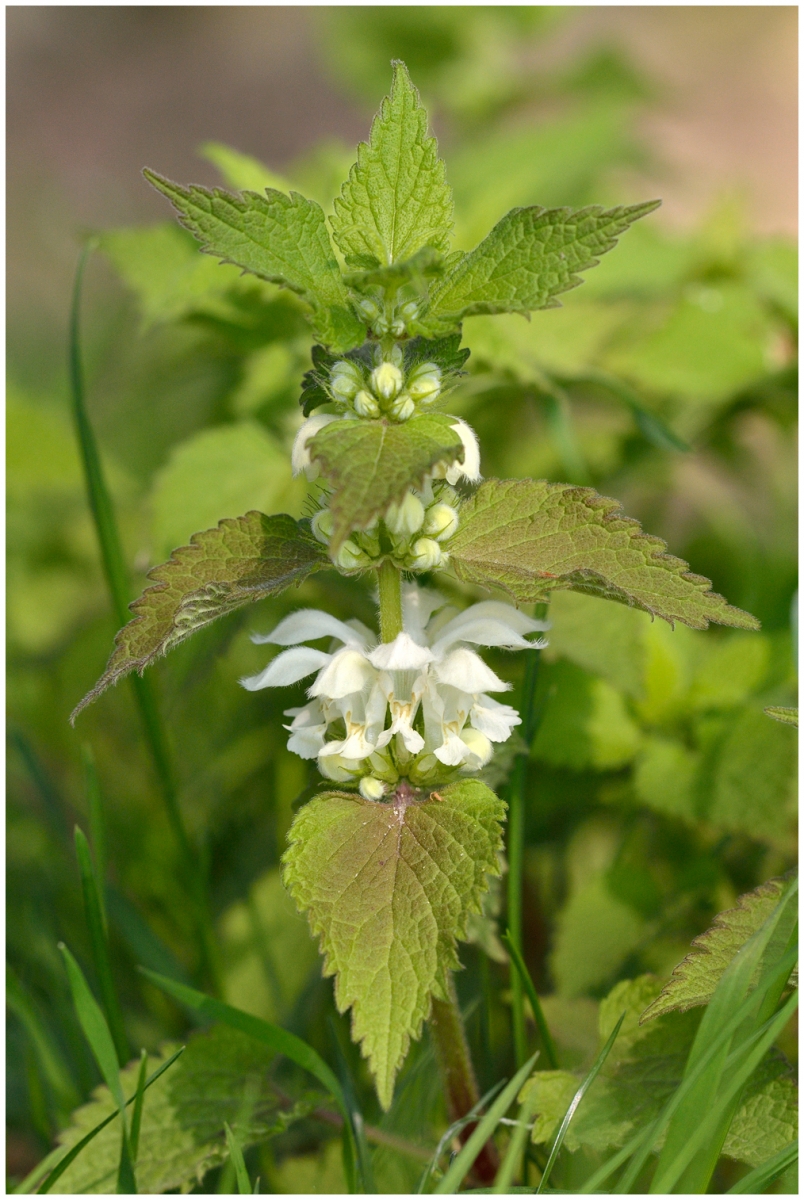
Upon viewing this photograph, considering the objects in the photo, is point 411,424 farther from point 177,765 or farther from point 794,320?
point 794,320

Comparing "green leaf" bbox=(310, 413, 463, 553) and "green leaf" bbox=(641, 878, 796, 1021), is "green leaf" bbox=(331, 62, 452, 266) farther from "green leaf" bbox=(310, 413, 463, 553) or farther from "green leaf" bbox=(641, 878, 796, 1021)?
"green leaf" bbox=(641, 878, 796, 1021)

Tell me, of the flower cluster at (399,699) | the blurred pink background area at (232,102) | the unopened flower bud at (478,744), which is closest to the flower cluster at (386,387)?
the flower cluster at (399,699)

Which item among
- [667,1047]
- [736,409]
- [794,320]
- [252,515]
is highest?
[794,320]

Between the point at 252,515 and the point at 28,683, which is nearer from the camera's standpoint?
the point at 252,515

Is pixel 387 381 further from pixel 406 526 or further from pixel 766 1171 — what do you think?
pixel 766 1171

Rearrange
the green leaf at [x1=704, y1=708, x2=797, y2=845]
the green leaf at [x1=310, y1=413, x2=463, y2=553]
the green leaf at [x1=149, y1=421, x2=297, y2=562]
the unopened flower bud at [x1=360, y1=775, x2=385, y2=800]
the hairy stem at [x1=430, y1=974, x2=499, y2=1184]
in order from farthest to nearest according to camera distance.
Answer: the green leaf at [x1=149, y1=421, x2=297, y2=562] → the green leaf at [x1=704, y1=708, x2=797, y2=845] → the hairy stem at [x1=430, y1=974, x2=499, y2=1184] → the unopened flower bud at [x1=360, y1=775, x2=385, y2=800] → the green leaf at [x1=310, y1=413, x2=463, y2=553]

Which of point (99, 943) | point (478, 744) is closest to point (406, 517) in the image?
point (478, 744)

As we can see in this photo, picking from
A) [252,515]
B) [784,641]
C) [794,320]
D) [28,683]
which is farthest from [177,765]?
[794,320]

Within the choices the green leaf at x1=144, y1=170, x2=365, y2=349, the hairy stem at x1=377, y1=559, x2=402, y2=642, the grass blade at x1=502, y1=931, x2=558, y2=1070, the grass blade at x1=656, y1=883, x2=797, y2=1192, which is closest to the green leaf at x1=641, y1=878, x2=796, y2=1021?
the grass blade at x1=656, y1=883, x2=797, y2=1192
